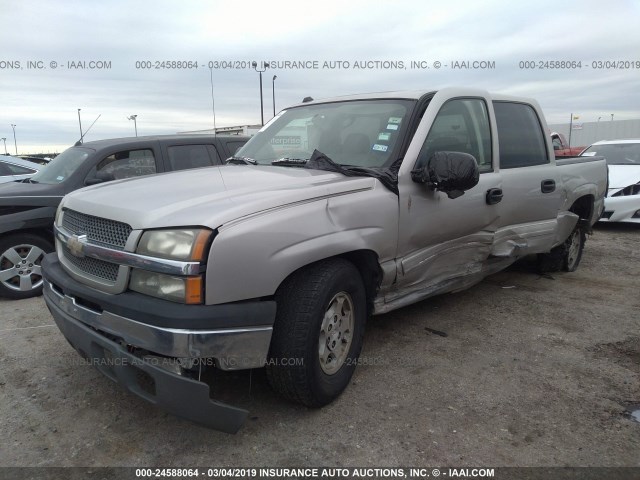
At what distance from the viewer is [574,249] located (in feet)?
19.6

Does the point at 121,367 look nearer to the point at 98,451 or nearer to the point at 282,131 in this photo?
the point at 98,451

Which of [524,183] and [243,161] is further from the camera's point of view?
[524,183]

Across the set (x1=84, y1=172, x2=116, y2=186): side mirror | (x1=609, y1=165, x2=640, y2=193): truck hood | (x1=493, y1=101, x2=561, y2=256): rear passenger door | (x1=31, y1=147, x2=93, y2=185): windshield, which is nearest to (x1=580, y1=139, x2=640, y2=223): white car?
(x1=609, y1=165, x2=640, y2=193): truck hood

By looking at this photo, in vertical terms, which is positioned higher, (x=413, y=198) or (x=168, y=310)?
(x=413, y=198)

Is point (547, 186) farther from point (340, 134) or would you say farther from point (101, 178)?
point (101, 178)

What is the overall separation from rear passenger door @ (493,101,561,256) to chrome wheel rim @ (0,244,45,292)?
176 inches

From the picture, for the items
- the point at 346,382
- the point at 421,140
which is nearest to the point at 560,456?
the point at 346,382

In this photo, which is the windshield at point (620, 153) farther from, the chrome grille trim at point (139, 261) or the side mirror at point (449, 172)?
the chrome grille trim at point (139, 261)

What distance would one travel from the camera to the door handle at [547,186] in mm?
4625

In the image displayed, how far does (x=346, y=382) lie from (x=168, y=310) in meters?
1.27

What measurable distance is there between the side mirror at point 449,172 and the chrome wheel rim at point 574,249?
3255 mm

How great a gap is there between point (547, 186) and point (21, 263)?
5.19 m

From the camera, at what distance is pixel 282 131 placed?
4.16m

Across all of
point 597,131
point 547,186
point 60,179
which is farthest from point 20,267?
point 597,131
